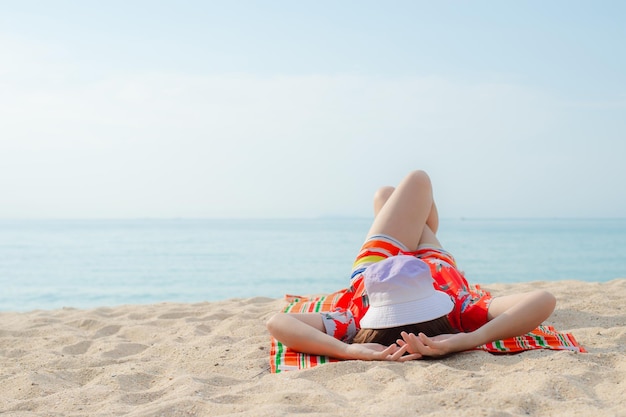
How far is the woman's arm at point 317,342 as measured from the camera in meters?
2.78

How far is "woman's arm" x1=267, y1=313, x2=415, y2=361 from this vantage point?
2781mm

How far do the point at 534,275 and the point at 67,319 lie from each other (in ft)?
54.9

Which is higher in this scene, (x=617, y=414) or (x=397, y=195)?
(x=397, y=195)

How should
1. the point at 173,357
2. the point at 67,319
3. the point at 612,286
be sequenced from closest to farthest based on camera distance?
the point at 173,357
the point at 67,319
the point at 612,286

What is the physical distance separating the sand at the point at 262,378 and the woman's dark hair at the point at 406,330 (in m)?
0.15

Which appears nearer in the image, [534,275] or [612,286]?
[612,286]

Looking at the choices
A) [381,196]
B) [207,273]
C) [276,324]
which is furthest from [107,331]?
[207,273]

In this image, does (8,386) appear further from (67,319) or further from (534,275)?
(534,275)

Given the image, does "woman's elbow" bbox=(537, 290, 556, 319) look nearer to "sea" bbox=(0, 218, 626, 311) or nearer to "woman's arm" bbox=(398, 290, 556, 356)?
"woman's arm" bbox=(398, 290, 556, 356)

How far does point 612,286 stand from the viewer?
5320 millimetres

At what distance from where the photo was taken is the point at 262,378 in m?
2.73

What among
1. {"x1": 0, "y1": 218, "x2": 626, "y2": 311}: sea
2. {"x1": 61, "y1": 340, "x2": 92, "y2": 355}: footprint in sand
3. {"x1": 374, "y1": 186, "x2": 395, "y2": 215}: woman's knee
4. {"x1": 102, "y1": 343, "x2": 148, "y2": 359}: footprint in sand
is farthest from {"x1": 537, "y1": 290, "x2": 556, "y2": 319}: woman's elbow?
{"x1": 0, "y1": 218, "x2": 626, "y2": 311}: sea

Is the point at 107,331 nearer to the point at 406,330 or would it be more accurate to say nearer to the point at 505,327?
the point at 406,330

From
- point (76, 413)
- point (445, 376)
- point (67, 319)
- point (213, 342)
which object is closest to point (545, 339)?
point (445, 376)
